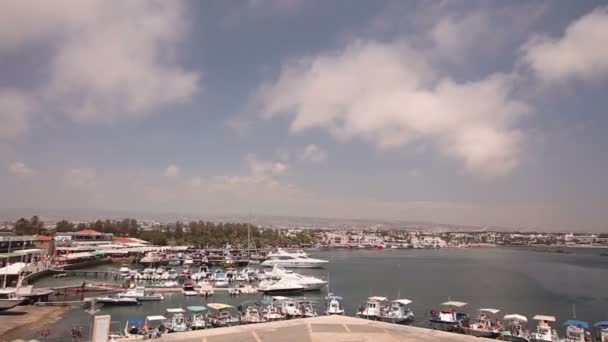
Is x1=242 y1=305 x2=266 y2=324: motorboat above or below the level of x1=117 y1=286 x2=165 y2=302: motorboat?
A: above

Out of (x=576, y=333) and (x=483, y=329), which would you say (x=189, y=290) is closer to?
(x=483, y=329)

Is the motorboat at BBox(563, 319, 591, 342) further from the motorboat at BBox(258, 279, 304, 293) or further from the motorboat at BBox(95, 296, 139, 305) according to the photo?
the motorboat at BBox(95, 296, 139, 305)

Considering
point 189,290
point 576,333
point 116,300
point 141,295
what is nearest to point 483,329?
point 576,333

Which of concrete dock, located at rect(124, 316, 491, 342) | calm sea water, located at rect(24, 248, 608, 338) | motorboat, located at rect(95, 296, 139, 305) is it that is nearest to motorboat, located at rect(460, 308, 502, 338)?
calm sea water, located at rect(24, 248, 608, 338)

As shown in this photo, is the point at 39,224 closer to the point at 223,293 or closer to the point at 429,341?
the point at 223,293

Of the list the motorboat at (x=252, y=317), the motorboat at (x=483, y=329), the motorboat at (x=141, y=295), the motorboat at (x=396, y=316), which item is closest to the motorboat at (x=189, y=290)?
the motorboat at (x=141, y=295)
